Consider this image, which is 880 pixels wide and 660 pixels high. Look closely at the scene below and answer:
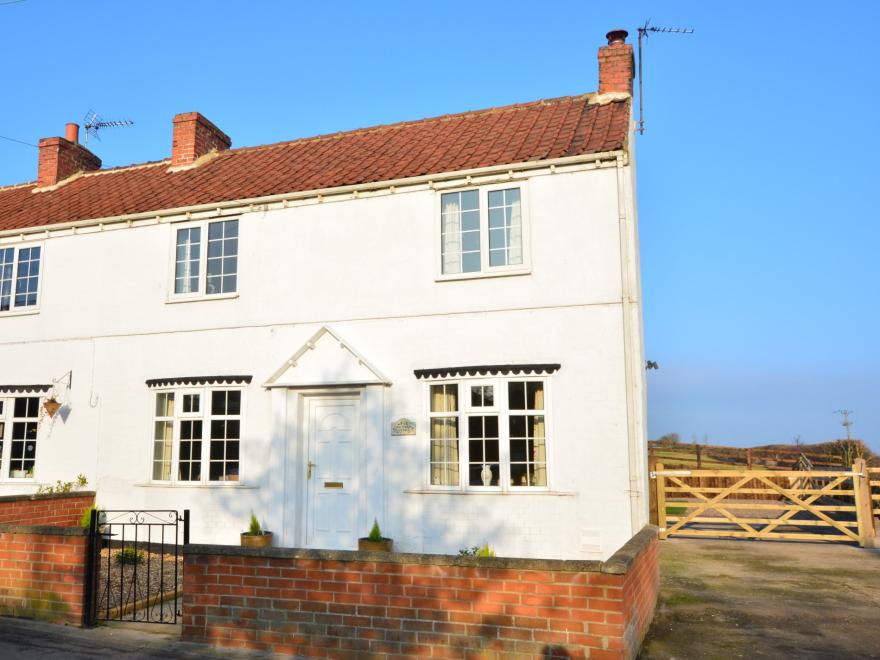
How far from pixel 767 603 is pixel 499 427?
4290mm

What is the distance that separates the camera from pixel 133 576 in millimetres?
8961

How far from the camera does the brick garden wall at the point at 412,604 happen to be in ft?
19.3

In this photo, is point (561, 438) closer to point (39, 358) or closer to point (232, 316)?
point (232, 316)

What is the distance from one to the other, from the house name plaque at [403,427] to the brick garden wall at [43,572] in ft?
16.7

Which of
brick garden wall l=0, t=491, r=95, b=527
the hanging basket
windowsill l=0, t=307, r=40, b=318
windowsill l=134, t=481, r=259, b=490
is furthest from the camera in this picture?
windowsill l=0, t=307, r=40, b=318

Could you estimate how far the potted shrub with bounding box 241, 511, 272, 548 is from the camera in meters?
11.9

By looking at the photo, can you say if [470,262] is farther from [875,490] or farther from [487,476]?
[875,490]

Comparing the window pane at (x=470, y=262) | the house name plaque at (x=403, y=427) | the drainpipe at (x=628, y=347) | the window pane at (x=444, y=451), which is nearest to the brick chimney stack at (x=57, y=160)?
the window pane at (x=470, y=262)

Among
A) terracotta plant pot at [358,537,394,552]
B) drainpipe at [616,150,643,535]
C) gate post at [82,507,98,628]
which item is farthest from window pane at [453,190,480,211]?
gate post at [82,507,98,628]

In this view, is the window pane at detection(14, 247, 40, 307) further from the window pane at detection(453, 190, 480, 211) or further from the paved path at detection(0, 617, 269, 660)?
the window pane at detection(453, 190, 480, 211)

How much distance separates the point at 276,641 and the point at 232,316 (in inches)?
303

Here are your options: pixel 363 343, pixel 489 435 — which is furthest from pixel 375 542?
pixel 363 343

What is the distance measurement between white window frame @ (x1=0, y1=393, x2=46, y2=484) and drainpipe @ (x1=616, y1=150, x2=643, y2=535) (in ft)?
36.7

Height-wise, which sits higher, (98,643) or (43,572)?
(43,572)
